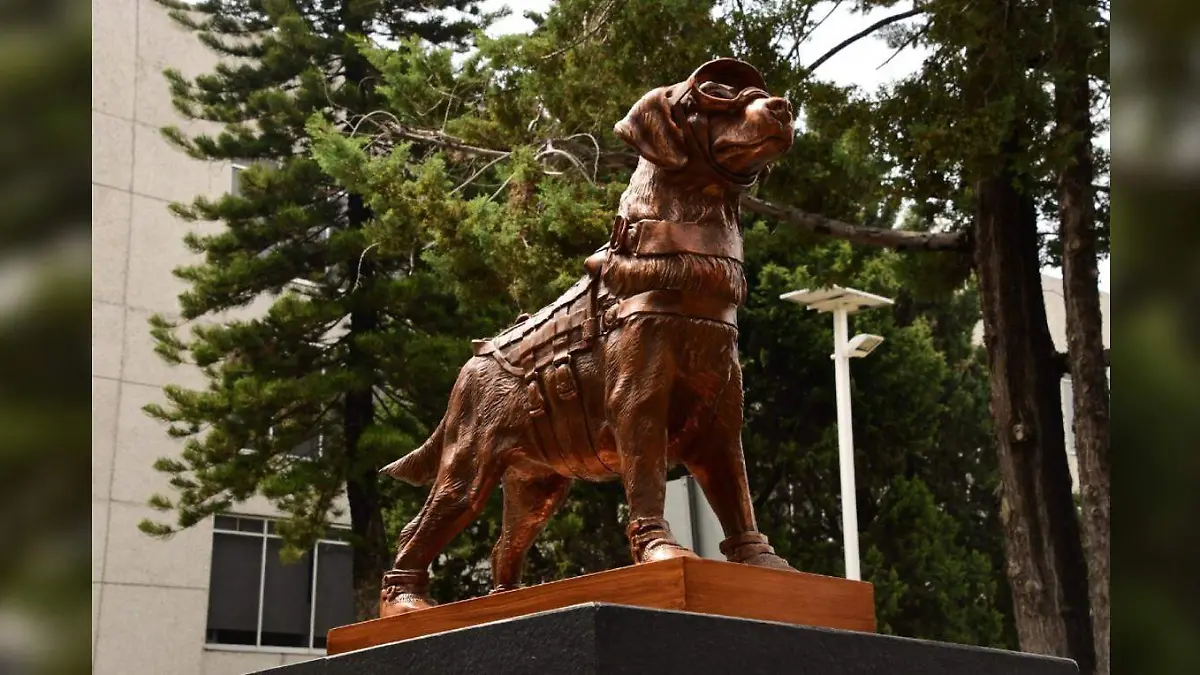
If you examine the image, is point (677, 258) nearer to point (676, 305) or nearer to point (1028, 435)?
point (676, 305)

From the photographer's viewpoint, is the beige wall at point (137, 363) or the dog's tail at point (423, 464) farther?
the beige wall at point (137, 363)

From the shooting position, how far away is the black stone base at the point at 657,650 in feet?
7.33

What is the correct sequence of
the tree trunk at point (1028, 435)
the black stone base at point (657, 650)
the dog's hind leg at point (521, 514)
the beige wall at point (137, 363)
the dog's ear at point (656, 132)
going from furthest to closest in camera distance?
the beige wall at point (137, 363) → the tree trunk at point (1028, 435) → the dog's hind leg at point (521, 514) → the dog's ear at point (656, 132) → the black stone base at point (657, 650)

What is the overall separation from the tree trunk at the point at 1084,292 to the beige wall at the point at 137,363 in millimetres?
11355

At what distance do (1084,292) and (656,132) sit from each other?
7167 mm

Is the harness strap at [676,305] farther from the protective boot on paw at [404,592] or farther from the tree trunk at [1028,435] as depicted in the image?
A: the tree trunk at [1028,435]

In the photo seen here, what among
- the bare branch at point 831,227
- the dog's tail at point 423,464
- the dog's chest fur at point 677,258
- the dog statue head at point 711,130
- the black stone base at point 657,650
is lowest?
the black stone base at point 657,650

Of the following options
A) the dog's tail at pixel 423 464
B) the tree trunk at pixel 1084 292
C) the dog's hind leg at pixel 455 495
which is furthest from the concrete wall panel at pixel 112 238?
the dog's hind leg at pixel 455 495

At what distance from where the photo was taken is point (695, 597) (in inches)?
97.8

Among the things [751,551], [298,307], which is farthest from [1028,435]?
[298,307]

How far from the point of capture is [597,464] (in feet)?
10.3

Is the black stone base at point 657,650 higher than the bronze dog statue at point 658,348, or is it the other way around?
the bronze dog statue at point 658,348

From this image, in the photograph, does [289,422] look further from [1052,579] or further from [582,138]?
[1052,579]

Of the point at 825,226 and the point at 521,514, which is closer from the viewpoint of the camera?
the point at 521,514
